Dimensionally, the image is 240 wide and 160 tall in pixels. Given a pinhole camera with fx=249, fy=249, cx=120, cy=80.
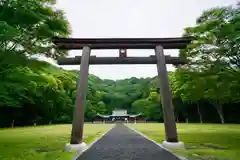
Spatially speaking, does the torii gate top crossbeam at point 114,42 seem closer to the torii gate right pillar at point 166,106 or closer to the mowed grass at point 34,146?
the torii gate right pillar at point 166,106

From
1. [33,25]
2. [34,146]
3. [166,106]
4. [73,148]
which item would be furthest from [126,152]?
[33,25]

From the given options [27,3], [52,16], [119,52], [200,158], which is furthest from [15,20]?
[200,158]

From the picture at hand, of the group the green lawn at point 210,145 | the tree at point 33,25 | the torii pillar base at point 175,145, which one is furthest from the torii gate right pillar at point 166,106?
the tree at point 33,25

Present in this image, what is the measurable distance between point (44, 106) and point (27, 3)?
35.7 m

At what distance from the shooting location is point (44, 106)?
1779 inches

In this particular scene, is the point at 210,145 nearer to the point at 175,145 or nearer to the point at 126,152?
the point at 175,145

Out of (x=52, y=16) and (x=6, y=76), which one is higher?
(x=52, y=16)

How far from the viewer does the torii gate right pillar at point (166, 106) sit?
10.7 m

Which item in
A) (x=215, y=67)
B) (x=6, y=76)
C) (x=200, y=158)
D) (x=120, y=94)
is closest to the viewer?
(x=200, y=158)

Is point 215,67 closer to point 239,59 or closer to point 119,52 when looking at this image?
point 239,59

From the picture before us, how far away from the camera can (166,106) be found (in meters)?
11.0

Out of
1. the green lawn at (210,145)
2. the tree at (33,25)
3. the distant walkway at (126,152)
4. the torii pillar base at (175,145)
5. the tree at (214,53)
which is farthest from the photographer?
the tree at (214,53)

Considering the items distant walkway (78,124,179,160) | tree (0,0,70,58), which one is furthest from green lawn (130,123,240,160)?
tree (0,0,70,58)

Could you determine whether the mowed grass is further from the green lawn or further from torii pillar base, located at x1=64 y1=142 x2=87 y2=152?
the green lawn
